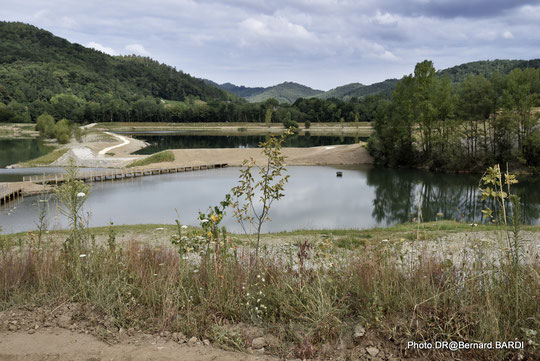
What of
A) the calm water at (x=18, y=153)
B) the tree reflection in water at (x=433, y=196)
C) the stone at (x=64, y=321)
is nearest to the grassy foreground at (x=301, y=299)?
the stone at (x=64, y=321)

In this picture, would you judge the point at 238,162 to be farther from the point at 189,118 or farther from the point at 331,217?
the point at 189,118

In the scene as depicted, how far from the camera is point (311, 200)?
29.3 m

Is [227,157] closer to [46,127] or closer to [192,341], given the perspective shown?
[192,341]

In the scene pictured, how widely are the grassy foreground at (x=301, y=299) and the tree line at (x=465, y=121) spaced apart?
42672 millimetres

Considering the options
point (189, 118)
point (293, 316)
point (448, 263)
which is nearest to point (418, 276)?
point (448, 263)

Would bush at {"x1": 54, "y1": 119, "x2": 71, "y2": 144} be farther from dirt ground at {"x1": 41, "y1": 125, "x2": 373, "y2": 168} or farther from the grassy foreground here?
the grassy foreground

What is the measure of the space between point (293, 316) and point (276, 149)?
2.95m

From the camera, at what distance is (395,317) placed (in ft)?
15.6

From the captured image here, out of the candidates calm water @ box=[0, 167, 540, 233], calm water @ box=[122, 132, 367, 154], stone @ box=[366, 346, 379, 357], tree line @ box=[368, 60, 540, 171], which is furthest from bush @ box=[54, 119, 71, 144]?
stone @ box=[366, 346, 379, 357]

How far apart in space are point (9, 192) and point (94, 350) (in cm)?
3010

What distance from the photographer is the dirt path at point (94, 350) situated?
4344 millimetres

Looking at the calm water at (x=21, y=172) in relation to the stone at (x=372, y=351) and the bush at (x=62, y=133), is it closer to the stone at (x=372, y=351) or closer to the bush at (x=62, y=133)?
the bush at (x=62, y=133)

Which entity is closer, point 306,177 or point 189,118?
point 306,177

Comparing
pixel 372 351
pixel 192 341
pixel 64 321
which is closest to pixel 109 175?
pixel 64 321
